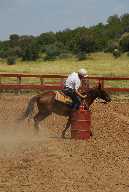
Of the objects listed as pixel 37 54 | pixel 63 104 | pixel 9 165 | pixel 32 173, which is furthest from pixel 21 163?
pixel 37 54

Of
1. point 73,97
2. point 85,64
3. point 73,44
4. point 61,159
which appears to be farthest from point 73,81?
point 73,44

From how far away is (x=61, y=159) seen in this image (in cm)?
1276

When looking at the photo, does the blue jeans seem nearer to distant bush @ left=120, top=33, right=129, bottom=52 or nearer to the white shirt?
the white shirt

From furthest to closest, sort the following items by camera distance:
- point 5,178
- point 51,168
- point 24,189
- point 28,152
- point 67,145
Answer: point 67,145
point 28,152
point 51,168
point 5,178
point 24,189

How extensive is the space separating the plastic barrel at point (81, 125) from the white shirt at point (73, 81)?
0.66 metres

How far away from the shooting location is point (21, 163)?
40.7 feet

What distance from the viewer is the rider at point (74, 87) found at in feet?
52.3

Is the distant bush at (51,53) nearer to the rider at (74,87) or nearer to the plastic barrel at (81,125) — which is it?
the rider at (74,87)

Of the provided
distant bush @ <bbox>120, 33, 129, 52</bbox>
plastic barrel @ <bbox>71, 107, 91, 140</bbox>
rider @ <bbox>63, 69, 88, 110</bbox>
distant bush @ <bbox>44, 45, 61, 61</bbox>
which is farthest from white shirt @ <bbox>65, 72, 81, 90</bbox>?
distant bush @ <bbox>120, 33, 129, 52</bbox>

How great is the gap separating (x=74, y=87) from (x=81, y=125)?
1.01 metres

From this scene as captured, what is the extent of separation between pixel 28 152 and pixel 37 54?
2446 inches

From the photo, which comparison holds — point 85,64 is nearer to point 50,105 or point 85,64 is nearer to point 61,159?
point 50,105

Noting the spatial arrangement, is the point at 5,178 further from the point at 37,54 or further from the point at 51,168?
the point at 37,54

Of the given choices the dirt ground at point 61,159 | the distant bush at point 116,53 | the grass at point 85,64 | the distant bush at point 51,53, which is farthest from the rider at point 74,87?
the distant bush at point 51,53
